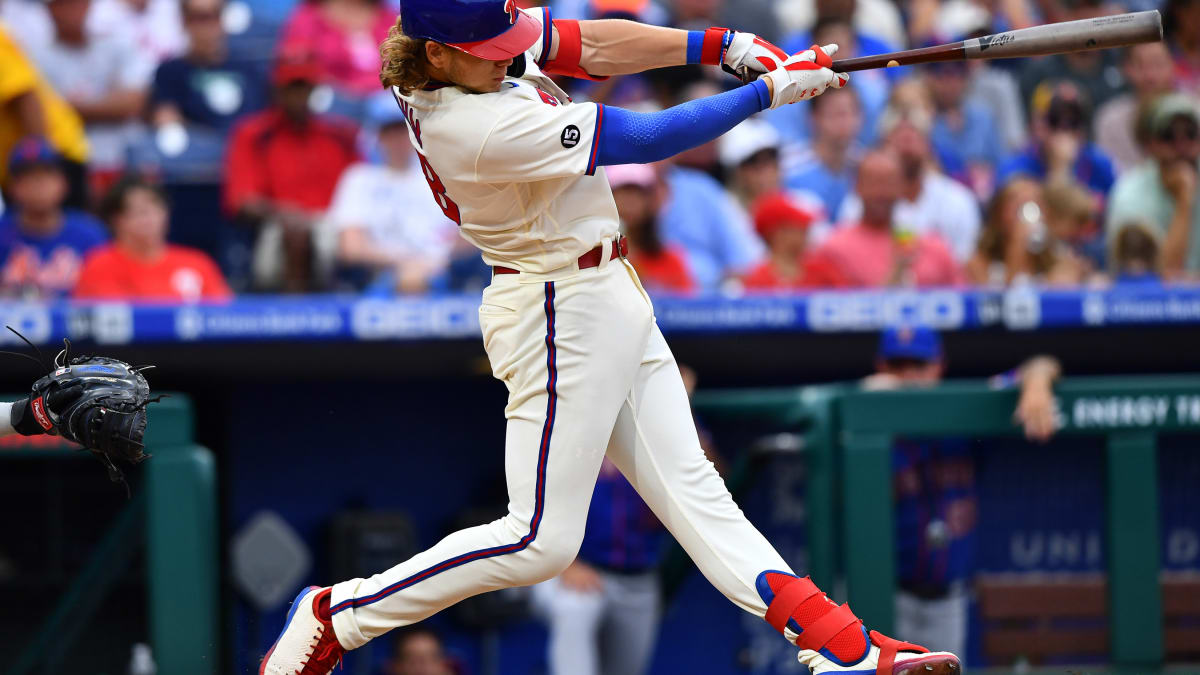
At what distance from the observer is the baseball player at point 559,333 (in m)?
2.84

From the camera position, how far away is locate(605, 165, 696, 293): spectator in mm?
5555

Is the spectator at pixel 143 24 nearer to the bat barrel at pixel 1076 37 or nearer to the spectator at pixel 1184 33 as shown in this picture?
the bat barrel at pixel 1076 37

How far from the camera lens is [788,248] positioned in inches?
236

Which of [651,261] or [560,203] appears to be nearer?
[560,203]

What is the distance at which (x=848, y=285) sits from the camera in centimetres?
578

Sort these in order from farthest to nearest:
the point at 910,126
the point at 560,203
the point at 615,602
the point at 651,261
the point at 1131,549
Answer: the point at 910,126, the point at 651,261, the point at 615,602, the point at 1131,549, the point at 560,203

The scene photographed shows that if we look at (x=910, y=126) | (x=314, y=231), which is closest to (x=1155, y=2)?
(x=910, y=126)

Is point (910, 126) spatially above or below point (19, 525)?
above

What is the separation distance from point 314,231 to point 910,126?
2856 millimetres

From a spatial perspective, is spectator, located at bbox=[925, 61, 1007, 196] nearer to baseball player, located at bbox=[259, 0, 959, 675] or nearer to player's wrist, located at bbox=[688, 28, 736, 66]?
player's wrist, located at bbox=[688, 28, 736, 66]

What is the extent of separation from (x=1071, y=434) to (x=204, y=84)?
4.43 metres

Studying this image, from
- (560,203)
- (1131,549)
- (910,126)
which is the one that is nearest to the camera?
(560,203)

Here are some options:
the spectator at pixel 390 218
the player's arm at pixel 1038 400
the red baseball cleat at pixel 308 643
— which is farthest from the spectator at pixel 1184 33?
the red baseball cleat at pixel 308 643

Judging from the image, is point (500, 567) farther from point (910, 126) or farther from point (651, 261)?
point (910, 126)
